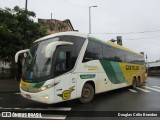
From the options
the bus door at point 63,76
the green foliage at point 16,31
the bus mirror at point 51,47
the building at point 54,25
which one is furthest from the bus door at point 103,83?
the building at point 54,25

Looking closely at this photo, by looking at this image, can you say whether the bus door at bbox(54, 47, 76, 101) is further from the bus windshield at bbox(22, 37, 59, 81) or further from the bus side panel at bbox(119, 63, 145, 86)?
the bus side panel at bbox(119, 63, 145, 86)

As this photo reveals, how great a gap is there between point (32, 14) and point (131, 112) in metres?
17.8

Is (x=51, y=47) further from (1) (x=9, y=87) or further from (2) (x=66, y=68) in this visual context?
(1) (x=9, y=87)

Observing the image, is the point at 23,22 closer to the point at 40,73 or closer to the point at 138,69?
the point at 138,69

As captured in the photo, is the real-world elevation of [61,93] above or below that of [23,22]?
below

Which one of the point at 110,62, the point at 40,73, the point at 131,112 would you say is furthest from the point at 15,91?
the point at 131,112

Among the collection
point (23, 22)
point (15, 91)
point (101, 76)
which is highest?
point (23, 22)

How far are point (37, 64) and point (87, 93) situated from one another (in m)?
3.09

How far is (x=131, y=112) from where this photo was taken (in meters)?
9.65

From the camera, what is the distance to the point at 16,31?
23.0 m

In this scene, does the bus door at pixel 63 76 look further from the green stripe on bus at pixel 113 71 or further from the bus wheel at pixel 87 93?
the green stripe on bus at pixel 113 71

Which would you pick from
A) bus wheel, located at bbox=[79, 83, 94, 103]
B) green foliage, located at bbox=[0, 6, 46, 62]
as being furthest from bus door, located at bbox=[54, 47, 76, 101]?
green foliage, located at bbox=[0, 6, 46, 62]

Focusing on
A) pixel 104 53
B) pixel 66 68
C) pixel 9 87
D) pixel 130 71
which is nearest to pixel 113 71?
pixel 104 53

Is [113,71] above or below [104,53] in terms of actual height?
below
